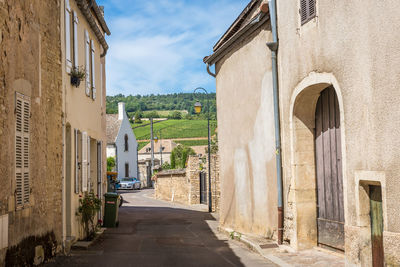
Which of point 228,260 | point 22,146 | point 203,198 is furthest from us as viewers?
point 203,198

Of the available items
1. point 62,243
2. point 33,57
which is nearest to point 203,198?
point 62,243

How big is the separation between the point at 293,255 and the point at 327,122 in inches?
100.0

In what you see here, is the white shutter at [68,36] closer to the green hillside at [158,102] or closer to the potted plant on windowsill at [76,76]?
the potted plant on windowsill at [76,76]

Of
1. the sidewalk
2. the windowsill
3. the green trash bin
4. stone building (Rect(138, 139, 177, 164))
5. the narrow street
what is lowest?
the narrow street

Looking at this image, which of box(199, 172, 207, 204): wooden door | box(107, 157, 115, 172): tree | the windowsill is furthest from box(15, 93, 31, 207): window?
box(107, 157, 115, 172): tree

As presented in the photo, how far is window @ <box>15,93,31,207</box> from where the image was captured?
7577mm

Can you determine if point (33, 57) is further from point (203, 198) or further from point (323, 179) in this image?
point (203, 198)

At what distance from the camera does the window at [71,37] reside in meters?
10.9

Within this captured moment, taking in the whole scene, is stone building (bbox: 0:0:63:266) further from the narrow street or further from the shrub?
the shrub

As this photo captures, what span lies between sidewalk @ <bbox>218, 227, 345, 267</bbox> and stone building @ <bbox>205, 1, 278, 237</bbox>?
62 cm

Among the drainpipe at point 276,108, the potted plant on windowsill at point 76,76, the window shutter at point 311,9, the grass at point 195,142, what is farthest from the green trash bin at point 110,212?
the grass at point 195,142

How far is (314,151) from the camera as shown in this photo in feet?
32.5

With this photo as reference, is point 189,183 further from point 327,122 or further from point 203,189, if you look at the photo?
point 327,122

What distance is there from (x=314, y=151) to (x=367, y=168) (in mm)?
2544
